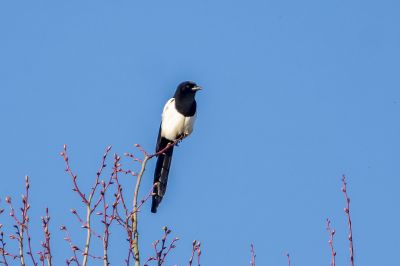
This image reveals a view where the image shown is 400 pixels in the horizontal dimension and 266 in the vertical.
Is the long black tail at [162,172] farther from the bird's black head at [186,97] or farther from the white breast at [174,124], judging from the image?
the bird's black head at [186,97]

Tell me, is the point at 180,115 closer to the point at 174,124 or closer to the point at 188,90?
the point at 174,124

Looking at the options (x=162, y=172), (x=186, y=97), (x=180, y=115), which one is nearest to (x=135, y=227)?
(x=162, y=172)

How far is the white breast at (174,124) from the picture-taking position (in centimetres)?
695

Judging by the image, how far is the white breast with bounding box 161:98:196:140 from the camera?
6953 mm

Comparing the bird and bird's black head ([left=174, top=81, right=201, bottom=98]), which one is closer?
the bird

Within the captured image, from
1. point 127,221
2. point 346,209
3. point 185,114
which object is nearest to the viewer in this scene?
point 346,209

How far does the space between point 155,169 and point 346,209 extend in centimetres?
347

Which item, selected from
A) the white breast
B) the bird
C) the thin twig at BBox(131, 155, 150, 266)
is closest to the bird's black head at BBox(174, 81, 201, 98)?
the bird

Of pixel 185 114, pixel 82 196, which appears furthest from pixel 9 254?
pixel 185 114

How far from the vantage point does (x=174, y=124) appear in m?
6.97

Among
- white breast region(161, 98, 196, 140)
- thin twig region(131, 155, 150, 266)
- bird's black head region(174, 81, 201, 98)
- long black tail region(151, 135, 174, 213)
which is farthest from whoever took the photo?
bird's black head region(174, 81, 201, 98)

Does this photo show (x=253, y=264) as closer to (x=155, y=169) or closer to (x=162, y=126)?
(x=155, y=169)

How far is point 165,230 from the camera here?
3.62m

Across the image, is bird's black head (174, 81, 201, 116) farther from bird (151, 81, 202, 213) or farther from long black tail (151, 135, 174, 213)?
long black tail (151, 135, 174, 213)
